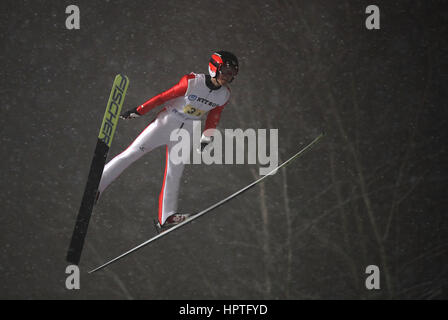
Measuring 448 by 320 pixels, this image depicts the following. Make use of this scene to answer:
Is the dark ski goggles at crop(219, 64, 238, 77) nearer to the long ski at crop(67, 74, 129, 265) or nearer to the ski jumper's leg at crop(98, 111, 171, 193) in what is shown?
the ski jumper's leg at crop(98, 111, 171, 193)

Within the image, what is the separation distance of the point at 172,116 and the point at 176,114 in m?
0.02

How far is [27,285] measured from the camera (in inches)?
126

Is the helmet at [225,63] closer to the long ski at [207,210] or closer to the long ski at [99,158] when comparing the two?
the long ski at [99,158]

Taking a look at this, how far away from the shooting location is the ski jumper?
8.13 ft

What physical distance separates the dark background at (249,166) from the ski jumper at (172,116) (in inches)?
19.2

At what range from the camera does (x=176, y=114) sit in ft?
8.30

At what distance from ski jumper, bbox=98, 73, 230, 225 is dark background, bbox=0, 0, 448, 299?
0.49 meters

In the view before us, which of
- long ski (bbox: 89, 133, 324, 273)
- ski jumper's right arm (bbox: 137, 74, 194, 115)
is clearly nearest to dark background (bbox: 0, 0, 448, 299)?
long ski (bbox: 89, 133, 324, 273)

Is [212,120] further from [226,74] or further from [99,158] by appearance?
[99,158]

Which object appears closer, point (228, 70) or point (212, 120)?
point (228, 70)

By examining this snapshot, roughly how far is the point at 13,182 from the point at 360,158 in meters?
2.18

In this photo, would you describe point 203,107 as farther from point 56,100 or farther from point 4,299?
point 4,299

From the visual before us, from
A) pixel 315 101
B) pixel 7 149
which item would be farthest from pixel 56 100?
pixel 315 101

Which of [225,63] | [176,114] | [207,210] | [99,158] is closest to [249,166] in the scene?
[207,210]
